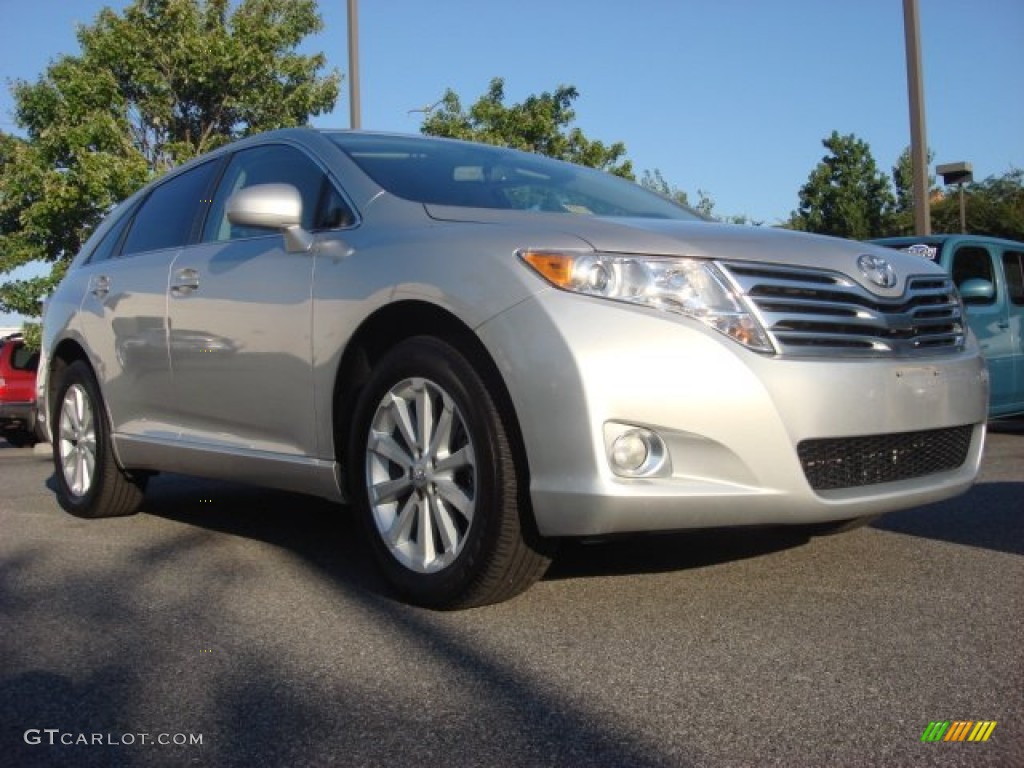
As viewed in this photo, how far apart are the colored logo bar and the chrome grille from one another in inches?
44.6

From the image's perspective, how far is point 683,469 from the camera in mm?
2990

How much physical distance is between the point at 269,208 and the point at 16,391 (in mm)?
11535

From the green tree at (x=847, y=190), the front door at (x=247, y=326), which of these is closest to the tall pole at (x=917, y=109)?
the front door at (x=247, y=326)

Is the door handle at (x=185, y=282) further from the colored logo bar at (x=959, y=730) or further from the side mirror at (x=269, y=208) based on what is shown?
the colored logo bar at (x=959, y=730)

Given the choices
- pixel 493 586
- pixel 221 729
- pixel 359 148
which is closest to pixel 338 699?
pixel 221 729

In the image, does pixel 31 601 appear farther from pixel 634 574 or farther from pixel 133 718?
pixel 634 574

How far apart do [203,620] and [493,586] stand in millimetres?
919

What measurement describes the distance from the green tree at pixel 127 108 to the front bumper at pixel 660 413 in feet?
44.3

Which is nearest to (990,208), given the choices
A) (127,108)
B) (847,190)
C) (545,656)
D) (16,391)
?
(847,190)

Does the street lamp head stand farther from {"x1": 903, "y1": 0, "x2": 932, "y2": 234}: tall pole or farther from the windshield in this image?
the windshield

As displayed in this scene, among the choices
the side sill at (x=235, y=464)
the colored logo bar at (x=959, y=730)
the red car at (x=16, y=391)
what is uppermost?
the side sill at (x=235, y=464)

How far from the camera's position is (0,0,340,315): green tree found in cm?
1546

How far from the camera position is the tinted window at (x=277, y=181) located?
158 inches

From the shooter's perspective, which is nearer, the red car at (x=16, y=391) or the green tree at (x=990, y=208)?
the red car at (x=16, y=391)
